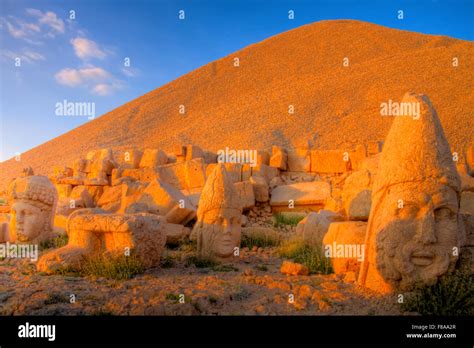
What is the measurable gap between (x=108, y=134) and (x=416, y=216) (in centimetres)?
3451

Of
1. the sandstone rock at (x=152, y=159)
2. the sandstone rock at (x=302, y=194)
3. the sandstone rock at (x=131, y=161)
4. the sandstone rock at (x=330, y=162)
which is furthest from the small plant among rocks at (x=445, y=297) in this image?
the sandstone rock at (x=131, y=161)

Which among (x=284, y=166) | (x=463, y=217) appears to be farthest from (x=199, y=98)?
(x=463, y=217)

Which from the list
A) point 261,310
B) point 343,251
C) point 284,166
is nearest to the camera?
point 261,310

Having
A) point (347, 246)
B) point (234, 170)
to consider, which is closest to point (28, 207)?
point (347, 246)

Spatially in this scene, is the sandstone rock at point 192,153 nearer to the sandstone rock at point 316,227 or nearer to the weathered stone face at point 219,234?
the sandstone rock at point 316,227

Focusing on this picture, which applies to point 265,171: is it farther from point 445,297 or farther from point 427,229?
point 445,297

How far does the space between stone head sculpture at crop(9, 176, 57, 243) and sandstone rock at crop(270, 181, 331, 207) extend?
644cm

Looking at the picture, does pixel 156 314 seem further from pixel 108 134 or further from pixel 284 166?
pixel 108 134

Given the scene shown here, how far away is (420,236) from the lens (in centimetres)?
396

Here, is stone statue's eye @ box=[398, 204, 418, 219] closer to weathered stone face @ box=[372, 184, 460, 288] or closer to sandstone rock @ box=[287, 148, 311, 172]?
weathered stone face @ box=[372, 184, 460, 288]

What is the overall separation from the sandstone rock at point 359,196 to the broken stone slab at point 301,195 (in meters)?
4.80

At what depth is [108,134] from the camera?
117ft

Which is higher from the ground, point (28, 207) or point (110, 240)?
point (28, 207)

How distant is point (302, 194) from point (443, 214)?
8.00 m
